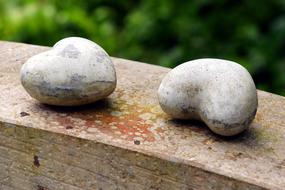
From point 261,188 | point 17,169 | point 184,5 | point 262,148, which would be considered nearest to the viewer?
point 261,188

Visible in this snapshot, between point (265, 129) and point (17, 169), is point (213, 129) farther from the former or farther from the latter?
point (17, 169)

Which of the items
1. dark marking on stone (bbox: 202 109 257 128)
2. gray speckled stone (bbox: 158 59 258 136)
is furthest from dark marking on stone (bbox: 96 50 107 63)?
dark marking on stone (bbox: 202 109 257 128)

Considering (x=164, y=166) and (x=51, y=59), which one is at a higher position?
(x=51, y=59)

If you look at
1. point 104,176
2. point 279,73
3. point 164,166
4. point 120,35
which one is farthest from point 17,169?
point 120,35

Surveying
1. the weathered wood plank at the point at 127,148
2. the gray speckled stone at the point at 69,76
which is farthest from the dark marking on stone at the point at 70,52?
the weathered wood plank at the point at 127,148

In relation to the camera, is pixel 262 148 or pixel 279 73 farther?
pixel 279 73

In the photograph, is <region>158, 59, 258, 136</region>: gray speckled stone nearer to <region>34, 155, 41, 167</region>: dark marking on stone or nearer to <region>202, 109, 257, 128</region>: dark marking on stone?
<region>202, 109, 257, 128</region>: dark marking on stone

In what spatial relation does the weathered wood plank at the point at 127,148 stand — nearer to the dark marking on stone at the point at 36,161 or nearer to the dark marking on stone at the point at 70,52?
the dark marking on stone at the point at 36,161
